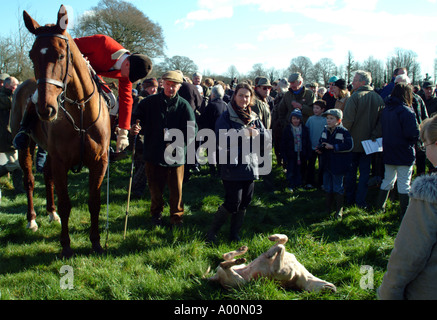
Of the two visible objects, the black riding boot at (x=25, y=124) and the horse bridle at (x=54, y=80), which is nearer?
the horse bridle at (x=54, y=80)

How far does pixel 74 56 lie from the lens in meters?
3.65

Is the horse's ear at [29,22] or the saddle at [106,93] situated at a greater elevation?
the horse's ear at [29,22]

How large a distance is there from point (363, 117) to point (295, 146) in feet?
5.35

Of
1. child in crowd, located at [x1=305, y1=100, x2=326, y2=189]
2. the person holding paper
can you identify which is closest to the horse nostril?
the person holding paper

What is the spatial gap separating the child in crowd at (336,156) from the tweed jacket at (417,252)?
3969 millimetres

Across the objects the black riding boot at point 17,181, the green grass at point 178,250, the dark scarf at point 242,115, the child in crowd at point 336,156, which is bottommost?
the green grass at point 178,250

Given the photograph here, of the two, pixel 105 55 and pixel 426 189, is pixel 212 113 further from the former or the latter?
pixel 426 189

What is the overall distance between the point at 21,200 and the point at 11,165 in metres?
0.92

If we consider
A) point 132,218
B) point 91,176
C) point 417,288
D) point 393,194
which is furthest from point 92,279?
point 393,194

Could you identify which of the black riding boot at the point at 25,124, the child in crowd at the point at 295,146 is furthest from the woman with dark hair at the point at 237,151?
the child in crowd at the point at 295,146

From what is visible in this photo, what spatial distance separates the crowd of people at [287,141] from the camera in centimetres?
436

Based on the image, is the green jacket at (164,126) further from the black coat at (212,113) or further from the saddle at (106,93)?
the black coat at (212,113)

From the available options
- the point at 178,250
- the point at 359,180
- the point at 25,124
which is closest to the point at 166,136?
the point at 178,250

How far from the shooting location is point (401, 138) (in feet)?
18.5
